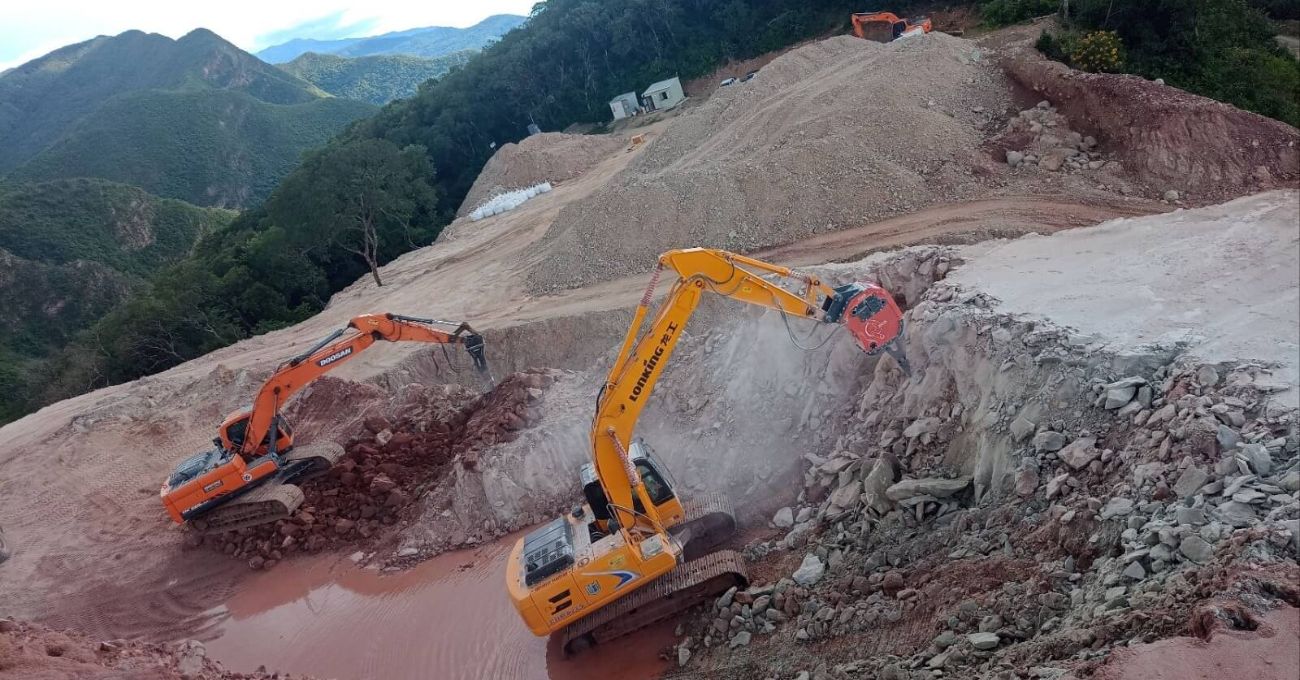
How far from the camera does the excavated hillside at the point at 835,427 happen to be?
6.71 m

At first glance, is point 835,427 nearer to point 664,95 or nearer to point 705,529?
point 705,529

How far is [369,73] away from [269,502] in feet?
503

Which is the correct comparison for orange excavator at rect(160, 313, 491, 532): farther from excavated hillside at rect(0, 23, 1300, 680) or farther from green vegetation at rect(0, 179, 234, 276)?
green vegetation at rect(0, 179, 234, 276)

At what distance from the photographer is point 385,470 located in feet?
51.9

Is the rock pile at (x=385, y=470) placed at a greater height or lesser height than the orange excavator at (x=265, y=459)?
lesser

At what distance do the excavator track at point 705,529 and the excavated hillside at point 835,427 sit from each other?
43cm

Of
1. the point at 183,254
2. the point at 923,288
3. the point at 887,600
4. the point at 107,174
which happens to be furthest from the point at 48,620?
the point at 107,174

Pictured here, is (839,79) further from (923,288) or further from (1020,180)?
(923,288)

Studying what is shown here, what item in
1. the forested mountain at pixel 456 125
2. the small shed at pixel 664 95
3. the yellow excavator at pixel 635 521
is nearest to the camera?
the yellow excavator at pixel 635 521

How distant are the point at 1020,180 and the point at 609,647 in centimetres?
1560

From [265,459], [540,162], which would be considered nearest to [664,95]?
[540,162]

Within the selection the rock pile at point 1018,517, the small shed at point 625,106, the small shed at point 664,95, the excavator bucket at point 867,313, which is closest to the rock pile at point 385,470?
the rock pile at point 1018,517

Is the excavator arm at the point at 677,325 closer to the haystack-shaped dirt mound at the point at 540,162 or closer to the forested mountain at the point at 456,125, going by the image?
the forested mountain at the point at 456,125

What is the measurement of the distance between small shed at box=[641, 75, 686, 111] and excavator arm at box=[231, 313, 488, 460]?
3784 cm
